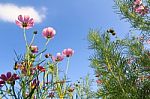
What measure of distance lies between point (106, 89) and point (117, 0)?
1703 millimetres

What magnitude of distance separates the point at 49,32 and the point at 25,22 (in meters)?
0.29

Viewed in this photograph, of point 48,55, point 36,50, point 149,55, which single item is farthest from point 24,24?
point 149,55

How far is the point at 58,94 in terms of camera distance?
403 cm

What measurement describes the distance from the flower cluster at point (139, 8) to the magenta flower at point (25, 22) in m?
3.00

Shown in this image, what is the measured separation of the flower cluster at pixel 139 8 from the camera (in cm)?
612

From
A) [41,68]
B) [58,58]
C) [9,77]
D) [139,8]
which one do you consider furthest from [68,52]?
[139,8]

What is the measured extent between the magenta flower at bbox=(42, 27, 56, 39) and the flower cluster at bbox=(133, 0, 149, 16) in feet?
9.12

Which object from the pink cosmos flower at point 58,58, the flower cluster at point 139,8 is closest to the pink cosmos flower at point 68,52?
the pink cosmos flower at point 58,58

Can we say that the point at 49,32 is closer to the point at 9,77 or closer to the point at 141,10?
the point at 9,77

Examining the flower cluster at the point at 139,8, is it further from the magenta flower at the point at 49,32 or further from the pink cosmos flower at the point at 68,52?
the magenta flower at the point at 49,32

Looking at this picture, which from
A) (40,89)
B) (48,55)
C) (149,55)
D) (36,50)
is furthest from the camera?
(149,55)

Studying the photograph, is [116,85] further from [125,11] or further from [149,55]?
[125,11]

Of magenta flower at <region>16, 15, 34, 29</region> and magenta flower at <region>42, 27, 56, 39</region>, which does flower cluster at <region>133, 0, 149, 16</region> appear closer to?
magenta flower at <region>42, 27, 56, 39</region>

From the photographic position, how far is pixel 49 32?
11.9 ft
